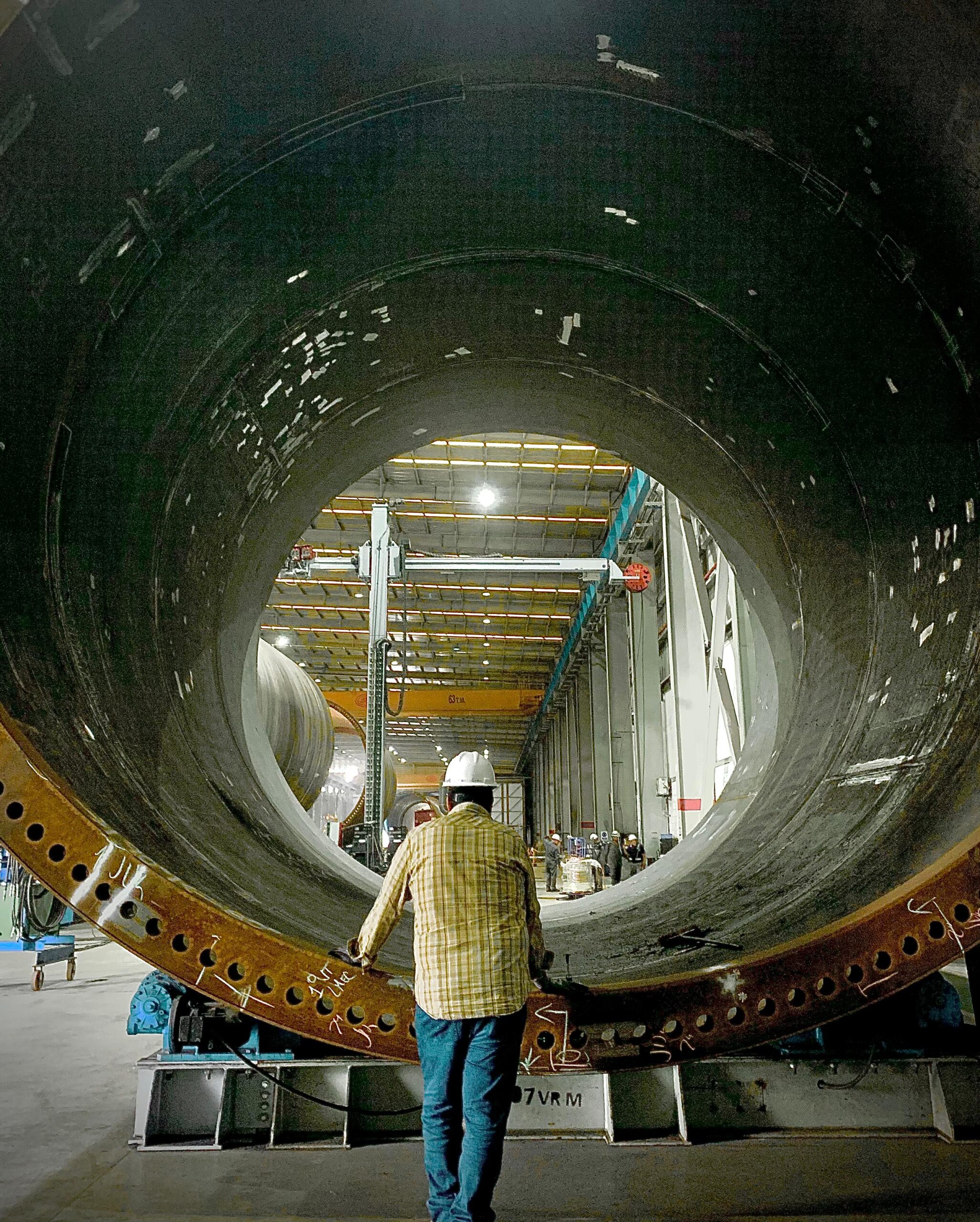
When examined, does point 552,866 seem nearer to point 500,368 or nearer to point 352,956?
point 500,368

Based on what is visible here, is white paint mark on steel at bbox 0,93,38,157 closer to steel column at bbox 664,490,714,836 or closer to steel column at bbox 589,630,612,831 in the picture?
steel column at bbox 664,490,714,836

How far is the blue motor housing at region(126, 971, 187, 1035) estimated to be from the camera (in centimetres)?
308

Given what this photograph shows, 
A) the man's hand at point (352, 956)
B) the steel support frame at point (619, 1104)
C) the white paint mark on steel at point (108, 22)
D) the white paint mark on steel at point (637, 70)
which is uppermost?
the white paint mark on steel at point (637, 70)

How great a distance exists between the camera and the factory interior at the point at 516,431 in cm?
153

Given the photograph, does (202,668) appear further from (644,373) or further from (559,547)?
(559,547)

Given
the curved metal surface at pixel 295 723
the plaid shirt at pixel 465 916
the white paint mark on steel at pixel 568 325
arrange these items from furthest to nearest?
the curved metal surface at pixel 295 723 → the white paint mark on steel at pixel 568 325 → the plaid shirt at pixel 465 916

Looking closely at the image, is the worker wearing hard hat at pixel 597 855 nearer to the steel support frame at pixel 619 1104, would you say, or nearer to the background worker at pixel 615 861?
the background worker at pixel 615 861

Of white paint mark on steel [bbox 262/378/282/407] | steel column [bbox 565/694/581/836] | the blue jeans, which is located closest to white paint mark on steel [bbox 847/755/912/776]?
the blue jeans

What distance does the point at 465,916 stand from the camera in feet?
6.56

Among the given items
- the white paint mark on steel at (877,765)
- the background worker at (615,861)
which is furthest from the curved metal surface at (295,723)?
the white paint mark on steel at (877,765)

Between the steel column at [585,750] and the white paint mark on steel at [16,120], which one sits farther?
the steel column at [585,750]

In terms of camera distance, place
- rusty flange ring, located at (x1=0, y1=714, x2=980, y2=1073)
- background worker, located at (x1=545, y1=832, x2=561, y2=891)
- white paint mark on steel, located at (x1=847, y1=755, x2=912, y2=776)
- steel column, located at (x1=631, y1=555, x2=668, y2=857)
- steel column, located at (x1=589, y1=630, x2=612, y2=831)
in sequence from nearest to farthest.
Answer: rusty flange ring, located at (x1=0, y1=714, x2=980, y2=1073) → white paint mark on steel, located at (x1=847, y1=755, x2=912, y2=776) → steel column, located at (x1=631, y1=555, x2=668, y2=857) → background worker, located at (x1=545, y1=832, x2=561, y2=891) → steel column, located at (x1=589, y1=630, x2=612, y2=831)

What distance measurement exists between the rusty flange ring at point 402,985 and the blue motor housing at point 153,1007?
74.6 inches

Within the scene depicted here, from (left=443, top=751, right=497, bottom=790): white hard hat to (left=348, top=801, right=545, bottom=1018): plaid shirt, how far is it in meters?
0.10
